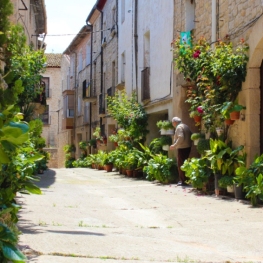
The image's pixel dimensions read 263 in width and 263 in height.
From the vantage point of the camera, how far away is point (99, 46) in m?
29.1

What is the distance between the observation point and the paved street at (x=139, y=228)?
17.4 feet

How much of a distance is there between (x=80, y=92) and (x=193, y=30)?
76.3ft

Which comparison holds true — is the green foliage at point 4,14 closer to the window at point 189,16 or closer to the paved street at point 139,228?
the paved street at point 139,228

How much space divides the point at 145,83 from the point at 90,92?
44.7ft

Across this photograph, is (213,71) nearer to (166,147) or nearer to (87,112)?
(166,147)

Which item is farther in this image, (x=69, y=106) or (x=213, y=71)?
(x=69, y=106)

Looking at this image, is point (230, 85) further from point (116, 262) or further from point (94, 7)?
point (94, 7)

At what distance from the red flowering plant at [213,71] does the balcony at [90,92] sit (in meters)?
18.3

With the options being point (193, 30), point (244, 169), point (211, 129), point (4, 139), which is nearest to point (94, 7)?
point (193, 30)

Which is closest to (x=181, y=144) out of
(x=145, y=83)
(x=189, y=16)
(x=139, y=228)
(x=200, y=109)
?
(x=200, y=109)

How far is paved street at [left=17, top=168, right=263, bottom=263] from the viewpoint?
5.31 meters

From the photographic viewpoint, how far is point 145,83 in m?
17.7

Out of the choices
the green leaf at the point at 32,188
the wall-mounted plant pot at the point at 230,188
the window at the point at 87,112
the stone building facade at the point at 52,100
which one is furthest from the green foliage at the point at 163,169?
the stone building facade at the point at 52,100

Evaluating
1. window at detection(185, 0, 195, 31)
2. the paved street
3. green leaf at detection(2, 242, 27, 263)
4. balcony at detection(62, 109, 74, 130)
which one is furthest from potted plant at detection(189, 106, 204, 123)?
balcony at detection(62, 109, 74, 130)
